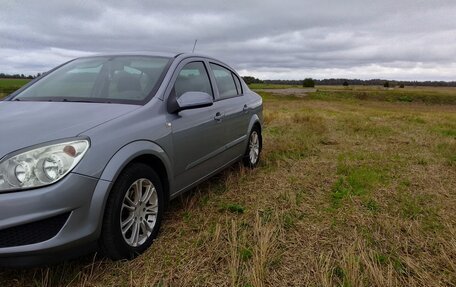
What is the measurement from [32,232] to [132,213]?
0.72 meters

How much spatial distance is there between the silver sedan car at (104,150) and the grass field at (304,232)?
31cm

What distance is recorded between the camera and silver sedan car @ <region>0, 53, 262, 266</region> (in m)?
2.13

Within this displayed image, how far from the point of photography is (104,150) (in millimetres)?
2412

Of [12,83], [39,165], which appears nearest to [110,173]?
[39,165]

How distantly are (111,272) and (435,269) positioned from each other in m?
2.26

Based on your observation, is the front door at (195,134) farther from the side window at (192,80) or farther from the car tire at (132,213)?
the car tire at (132,213)

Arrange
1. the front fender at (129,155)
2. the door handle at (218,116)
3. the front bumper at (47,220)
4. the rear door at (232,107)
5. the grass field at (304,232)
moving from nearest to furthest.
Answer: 1. the front bumper at (47,220)
2. the front fender at (129,155)
3. the grass field at (304,232)
4. the door handle at (218,116)
5. the rear door at (232,107)

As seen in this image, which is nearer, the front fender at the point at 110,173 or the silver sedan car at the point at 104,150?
the silver sedan car at the point at 104,150

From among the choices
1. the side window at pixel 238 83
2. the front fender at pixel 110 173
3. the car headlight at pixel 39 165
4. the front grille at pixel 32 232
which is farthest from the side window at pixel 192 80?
the front grille at pixel 32 232

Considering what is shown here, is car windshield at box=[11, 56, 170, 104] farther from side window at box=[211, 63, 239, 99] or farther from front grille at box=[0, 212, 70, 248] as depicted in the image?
front grille at box=[0, 212, 70, 248]

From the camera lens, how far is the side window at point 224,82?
14.4ft

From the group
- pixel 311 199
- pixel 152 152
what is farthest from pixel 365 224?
pixel 152 152

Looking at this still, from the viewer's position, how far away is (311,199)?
4082mm

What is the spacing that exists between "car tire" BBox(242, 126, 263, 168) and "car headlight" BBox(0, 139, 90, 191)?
316 centimetres
